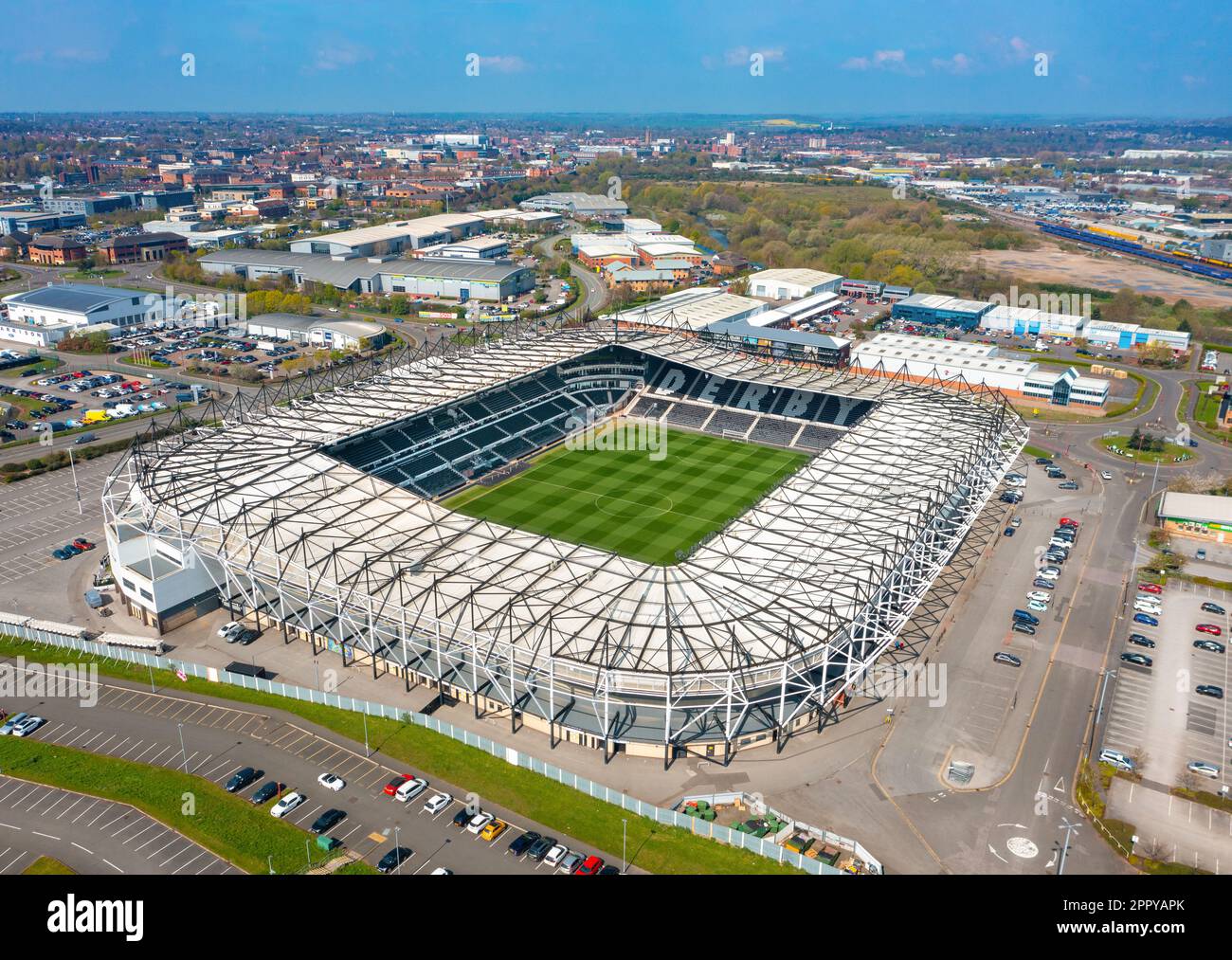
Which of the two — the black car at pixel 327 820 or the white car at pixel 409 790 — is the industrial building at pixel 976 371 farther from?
the black car at pixel 327 820

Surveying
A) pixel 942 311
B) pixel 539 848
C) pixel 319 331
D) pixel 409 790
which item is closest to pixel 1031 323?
pixel 942 311

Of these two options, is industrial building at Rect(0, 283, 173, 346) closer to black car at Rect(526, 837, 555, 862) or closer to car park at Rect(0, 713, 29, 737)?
car park at Rect(0, 713, 29, 737)

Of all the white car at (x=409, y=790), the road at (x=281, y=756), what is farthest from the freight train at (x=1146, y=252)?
the road at (x=281, y=756)

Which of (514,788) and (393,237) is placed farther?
(393,237)

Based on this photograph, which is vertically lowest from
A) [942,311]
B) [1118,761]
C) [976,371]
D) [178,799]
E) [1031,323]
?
[1118,761]

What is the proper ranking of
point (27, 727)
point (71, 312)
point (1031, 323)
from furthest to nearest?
point (1031, 323) → point (71, 312) → point (27, 727)

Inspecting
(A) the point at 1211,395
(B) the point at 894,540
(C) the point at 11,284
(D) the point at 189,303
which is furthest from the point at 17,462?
(A) the point at 1211,395

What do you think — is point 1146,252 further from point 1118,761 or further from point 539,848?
point 539,848
